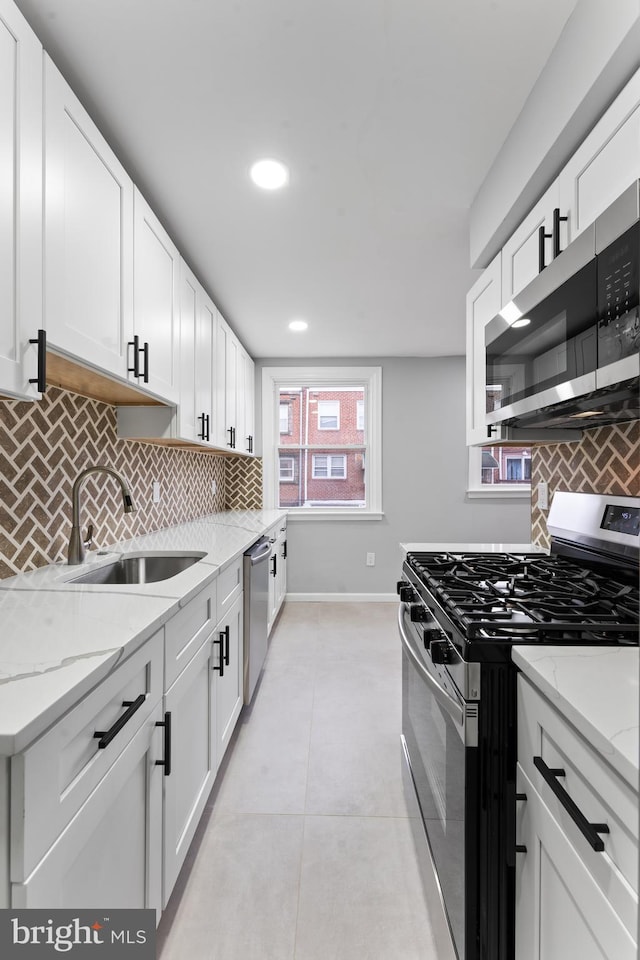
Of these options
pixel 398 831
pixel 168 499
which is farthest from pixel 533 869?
pixel 168 499

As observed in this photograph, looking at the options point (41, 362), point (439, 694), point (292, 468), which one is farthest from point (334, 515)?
point (41, 362)

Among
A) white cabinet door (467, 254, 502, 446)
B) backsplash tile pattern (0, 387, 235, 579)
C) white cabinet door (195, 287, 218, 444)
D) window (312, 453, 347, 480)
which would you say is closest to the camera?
backsplash tile pattern (0, 387, 235, 579)

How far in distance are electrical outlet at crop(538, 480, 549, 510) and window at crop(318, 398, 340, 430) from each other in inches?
110

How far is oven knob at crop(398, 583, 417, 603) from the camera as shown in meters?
1.76

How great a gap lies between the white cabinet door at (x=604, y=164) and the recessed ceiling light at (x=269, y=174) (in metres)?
0.99

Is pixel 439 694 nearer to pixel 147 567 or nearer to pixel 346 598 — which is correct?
pixel 147 567

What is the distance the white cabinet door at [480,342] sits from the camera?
1999 millimetres

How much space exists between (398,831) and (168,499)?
216cm

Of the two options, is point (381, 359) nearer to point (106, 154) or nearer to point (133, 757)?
point (106, 154)

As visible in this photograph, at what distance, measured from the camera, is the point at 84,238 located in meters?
1.44

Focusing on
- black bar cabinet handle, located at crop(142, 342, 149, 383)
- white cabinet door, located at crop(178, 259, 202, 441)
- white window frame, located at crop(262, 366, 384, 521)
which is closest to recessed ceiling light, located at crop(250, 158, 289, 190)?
white cabinet door, located at crop(178, 259, 202, 441)

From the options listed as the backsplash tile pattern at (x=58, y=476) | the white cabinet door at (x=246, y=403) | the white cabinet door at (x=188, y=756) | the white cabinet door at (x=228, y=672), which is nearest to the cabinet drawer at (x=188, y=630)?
the white cabinet door at (x=188, y=756)

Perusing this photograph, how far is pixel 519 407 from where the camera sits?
1.62 meters

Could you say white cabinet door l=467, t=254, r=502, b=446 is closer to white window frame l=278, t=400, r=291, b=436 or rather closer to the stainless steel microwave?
the stainless steel microwave
